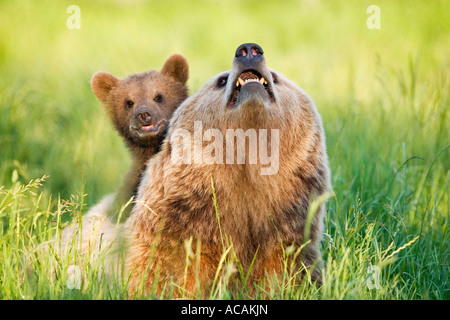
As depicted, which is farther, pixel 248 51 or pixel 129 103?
pixel 129 103

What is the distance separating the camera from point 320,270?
3953 mm

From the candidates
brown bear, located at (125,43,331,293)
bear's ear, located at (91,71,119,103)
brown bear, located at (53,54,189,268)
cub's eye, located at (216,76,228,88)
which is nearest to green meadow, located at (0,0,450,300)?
brown bear, located at (125,43,331,293)

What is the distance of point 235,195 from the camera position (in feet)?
12.8

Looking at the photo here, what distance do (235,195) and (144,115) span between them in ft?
5.02

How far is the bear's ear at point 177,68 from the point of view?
5.54m

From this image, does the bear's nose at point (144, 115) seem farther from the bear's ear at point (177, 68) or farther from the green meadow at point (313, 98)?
the green meadow at point (313, 98)

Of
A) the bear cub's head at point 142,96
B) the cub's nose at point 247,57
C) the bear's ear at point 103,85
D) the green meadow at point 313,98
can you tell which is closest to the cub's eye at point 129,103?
the bear cub's head at point 142,96

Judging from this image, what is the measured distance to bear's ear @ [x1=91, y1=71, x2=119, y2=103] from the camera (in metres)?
5.60

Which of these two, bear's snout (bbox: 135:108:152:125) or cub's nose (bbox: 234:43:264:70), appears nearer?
cub's nose (bbox: 234:43:264:70)

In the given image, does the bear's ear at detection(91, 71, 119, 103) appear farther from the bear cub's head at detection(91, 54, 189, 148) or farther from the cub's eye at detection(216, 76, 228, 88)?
the cub's eye at detection(216, 76, 228, 88)

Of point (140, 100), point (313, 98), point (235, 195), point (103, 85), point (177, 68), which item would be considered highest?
point (177, 68)

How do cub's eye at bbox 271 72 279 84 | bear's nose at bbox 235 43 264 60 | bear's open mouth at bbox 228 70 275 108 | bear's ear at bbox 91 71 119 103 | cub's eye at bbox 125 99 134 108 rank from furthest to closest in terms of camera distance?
bear's ear at bbox 91 71 119 103 → cub's eye at bbox 125 99 134 108 → cub's eye at bbox 271 72 279 84 → bear's open mouth at bbox 228 70 275 108 → bear's nose at bbox 235 43 264 60

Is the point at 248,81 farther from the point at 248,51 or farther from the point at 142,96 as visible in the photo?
the point at 142,96

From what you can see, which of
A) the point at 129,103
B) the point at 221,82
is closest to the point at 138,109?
the point at 129,103
